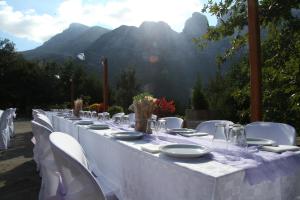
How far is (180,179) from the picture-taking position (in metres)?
1.45

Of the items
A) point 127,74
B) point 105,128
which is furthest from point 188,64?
point 105,128

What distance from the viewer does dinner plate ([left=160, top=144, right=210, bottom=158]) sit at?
1.54 m

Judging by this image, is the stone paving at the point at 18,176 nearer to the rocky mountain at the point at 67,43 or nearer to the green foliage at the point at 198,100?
the green foliage at the point at 198,100

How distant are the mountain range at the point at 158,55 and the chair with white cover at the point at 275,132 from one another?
19.2 metres

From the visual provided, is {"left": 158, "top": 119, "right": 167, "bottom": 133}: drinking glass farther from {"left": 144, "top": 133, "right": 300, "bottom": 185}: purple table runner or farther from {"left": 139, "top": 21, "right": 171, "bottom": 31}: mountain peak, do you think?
{"left": 139, "top": 21, "right": 171, "bottom": 31}: mountain peak

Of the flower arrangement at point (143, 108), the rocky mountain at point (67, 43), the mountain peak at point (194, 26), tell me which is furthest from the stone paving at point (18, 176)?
the rocky mountain at point (67, 43)

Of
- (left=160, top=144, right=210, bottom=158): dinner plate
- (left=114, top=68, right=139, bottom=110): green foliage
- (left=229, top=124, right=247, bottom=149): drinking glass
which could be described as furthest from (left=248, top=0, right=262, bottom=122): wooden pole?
(left=114, top=68, right=139, bottom=110): green foliage

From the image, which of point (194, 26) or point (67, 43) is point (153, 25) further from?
point (67, 43)

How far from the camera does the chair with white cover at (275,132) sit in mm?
2424

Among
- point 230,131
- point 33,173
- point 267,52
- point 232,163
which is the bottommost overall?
point 33,173

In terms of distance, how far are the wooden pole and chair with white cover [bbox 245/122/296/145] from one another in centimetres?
128

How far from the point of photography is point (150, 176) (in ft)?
5.70

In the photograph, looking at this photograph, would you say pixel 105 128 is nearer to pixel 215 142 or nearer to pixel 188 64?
pixel 215 142

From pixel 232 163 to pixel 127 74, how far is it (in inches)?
847
